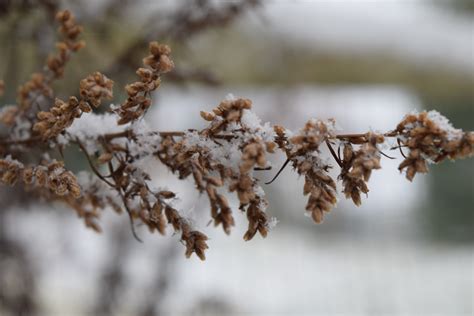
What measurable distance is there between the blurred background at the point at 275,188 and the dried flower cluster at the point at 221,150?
29 millimetres

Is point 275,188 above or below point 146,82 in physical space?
above

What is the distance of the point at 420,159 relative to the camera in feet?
1.34

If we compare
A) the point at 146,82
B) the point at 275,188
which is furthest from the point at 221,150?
the point at 275,188

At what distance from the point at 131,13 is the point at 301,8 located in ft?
2.01

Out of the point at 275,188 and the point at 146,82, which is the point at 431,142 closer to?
A: the point at 146,82

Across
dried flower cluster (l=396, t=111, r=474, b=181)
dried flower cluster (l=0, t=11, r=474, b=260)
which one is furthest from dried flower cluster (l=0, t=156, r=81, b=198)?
dried flower cluster (l=396, t=111, r=474, b=181)

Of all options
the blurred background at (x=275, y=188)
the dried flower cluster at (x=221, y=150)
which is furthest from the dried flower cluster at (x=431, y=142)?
the blurred background at (x=275, y=188)

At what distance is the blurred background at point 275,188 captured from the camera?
107cm

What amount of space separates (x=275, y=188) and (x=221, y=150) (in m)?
2.78

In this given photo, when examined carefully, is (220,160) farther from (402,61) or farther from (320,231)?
(320,231)

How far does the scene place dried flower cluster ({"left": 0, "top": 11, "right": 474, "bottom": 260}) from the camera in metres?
0.41

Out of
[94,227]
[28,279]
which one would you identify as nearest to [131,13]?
[28,279]

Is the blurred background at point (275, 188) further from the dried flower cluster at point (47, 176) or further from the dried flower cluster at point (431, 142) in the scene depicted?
the dried flower cluster at point (431, 142)

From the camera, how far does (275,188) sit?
321 centimetres
